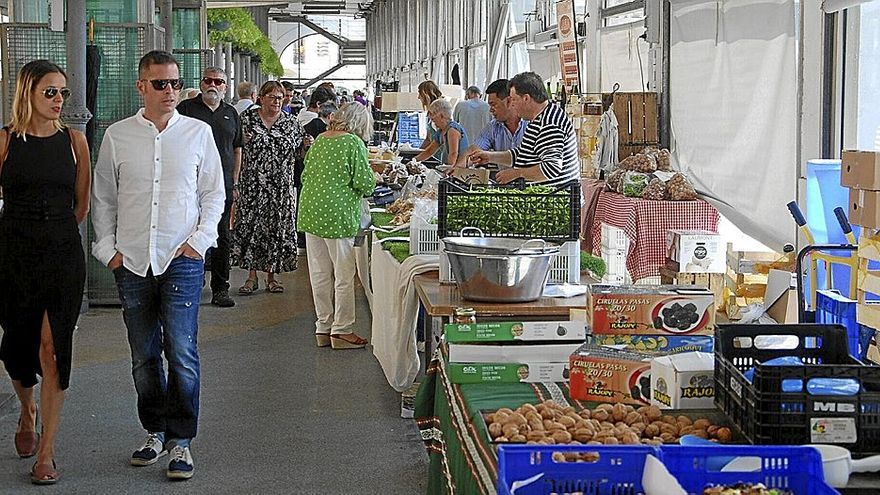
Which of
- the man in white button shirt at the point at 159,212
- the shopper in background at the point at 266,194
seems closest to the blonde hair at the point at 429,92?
the shopper in background at the point at 266,194

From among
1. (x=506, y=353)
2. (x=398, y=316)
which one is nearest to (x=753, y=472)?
(x=506, y=353)

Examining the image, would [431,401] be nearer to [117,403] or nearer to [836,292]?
[836,292]

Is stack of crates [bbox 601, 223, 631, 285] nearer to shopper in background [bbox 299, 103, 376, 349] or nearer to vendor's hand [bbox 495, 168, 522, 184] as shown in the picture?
shopper in background [bbox 299, 103, 376, 349]

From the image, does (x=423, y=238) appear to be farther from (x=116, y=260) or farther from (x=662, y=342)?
(x=662, y=342)

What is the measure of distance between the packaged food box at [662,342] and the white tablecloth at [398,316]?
1.90 m

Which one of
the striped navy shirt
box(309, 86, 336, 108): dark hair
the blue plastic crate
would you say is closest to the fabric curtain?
the striped navy shirt

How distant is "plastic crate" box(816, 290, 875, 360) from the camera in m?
3.55

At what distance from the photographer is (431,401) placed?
160 inches

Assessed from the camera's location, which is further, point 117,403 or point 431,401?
Answer: point 117,403

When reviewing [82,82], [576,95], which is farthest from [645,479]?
[576,95]

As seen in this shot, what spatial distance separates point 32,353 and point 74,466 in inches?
20.5

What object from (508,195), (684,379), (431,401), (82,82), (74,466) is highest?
(82,82)

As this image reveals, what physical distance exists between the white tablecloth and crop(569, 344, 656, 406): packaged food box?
6.79ft

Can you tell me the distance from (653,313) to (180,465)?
217cm
